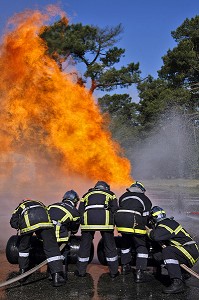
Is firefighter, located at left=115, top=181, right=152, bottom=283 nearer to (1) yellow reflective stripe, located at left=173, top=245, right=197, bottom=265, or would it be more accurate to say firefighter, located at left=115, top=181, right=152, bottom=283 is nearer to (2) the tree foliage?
(1) yellow reflective stripe, located at left=173, top=245, right=197, bottom=265

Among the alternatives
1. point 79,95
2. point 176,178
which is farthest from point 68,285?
point 176,178

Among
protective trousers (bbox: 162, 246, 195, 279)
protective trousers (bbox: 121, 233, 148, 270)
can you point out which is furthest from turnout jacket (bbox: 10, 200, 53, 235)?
protective trousers (bbox: 162, 246, 195, 279)

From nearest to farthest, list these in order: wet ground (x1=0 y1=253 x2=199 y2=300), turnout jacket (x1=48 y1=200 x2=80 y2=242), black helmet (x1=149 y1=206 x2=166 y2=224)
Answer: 1. wet ground (x1=0 y1=253 x2=199 y2=300)
2. black helmet (x1=149 y1=206 x2=166 y2=224)
3. turnout jacket (x1=48 y1=200 x2=80 y2=242)

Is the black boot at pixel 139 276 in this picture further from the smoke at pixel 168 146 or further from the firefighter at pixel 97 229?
the smoke at pixel 168 146

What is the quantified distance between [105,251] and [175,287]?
158 cm

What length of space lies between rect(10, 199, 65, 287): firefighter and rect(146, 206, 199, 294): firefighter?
177 centimetres

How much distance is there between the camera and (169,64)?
3656 cm

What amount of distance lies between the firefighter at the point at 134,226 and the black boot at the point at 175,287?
75 centimetres

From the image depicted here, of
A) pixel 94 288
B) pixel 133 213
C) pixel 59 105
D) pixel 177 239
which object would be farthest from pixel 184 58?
pixel 94 288

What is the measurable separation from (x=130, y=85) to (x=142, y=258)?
2718 centimetres

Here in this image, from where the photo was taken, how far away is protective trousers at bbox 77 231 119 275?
727cm

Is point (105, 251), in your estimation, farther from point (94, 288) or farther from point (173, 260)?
point (173, 260)

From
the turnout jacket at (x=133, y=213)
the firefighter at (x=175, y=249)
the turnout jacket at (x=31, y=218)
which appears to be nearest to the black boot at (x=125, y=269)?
the turnout jacket at (x=133, y=213)

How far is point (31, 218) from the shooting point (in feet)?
22.4
